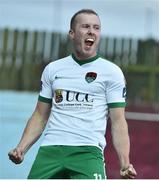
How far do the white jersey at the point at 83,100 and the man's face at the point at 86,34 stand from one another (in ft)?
0.20

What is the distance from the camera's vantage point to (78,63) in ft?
16.0

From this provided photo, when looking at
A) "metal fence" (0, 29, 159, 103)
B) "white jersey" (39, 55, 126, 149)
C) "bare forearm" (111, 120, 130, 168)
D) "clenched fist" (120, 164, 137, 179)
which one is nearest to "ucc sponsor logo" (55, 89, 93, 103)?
"white jersey" (39, 55, 126, 149)

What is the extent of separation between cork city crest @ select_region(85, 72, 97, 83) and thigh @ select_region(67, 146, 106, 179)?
1.25ft

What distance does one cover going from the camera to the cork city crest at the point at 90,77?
482 cm

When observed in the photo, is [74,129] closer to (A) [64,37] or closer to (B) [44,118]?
(B) [44,118]

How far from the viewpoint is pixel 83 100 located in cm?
480

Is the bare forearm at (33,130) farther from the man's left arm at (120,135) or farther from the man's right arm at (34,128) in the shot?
the man's left arm at (120,135)

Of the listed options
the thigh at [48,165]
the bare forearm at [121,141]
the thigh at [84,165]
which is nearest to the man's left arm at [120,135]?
the bare forearm at [121,141]

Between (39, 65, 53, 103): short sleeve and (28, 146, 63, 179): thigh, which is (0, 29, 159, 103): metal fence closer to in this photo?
(39, 65, 53, 103): short sleeve

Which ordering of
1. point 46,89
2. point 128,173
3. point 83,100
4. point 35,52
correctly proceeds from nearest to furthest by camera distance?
point 128,173, point 83,100, point 46,89, point 35,52

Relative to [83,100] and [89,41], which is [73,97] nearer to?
[83,100]

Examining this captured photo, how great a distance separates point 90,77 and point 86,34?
25 cm

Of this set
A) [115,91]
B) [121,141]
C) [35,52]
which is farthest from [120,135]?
[35,52]

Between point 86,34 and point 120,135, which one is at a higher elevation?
point 86,34
